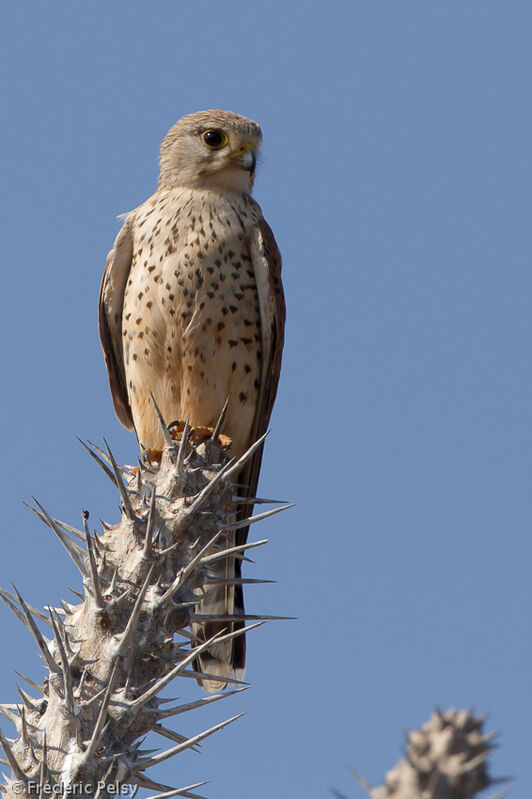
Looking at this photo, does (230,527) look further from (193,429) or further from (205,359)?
(205,359)

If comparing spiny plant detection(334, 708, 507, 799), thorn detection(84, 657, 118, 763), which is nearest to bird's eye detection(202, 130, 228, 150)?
thorn detection(84, 657, 118, 763)

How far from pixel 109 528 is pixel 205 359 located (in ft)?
7.89

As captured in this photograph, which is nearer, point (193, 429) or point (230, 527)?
point (230, 527)

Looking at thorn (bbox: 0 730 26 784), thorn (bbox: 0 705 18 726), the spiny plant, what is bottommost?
the spiny plant

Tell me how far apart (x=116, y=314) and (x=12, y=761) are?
12.9ft

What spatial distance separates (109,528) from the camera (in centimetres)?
299

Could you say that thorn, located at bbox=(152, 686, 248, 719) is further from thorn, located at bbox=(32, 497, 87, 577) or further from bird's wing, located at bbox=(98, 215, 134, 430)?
bird's wing, located at bbox=(98, 215, 134, 430)

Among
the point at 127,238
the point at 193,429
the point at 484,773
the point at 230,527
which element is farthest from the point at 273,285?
the point at 484,773

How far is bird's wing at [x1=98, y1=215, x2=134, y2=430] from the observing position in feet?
19.2

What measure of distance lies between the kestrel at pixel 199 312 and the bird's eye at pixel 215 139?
0.52 ft

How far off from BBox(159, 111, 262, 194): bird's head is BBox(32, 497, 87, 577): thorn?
3574 mm

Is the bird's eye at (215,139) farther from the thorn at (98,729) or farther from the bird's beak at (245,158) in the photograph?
the thorn at (98,729)

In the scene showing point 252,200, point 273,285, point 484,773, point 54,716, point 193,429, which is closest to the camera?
point 484,773

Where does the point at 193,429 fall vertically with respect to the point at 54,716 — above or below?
above
